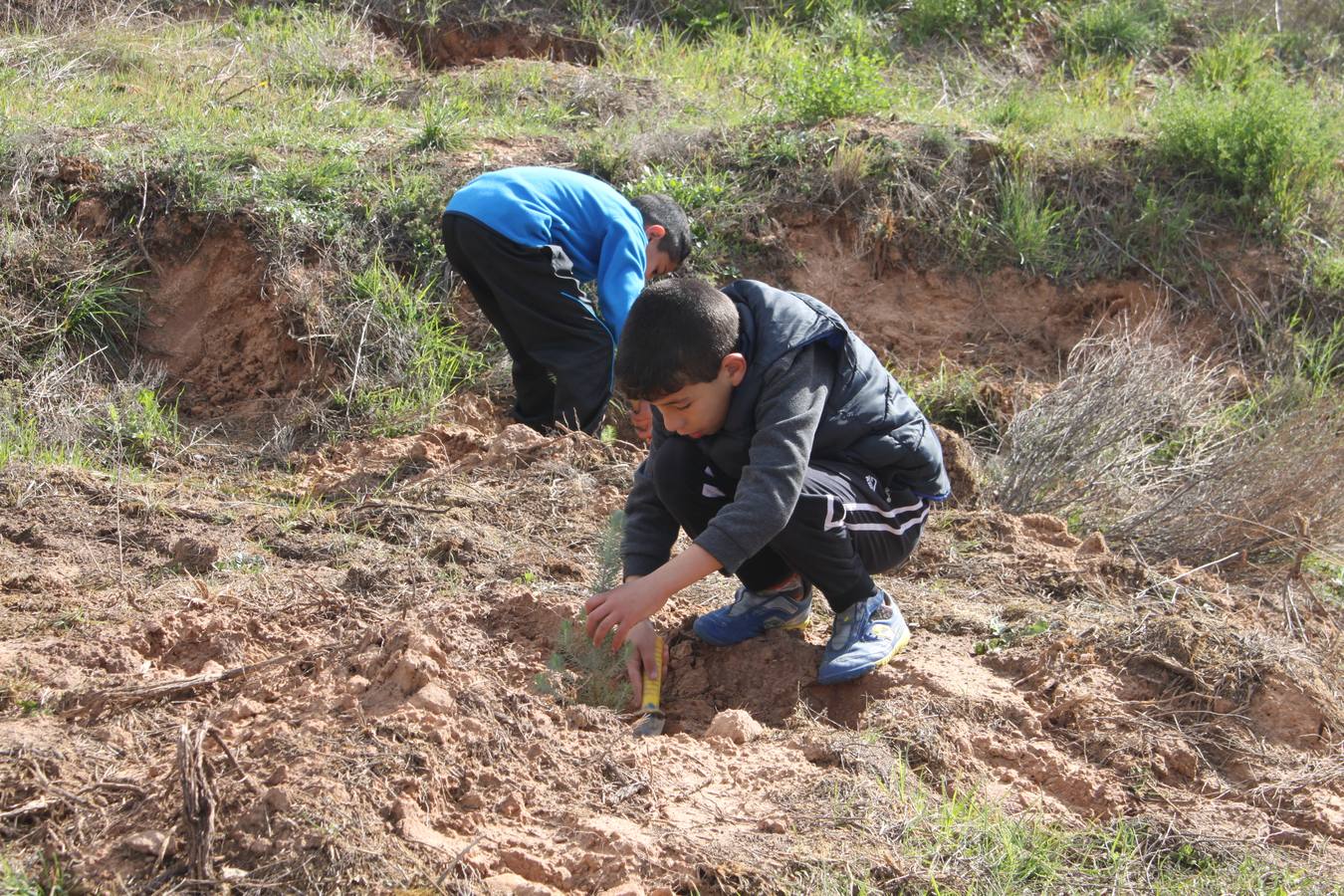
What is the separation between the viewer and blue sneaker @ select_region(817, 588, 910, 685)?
311cm

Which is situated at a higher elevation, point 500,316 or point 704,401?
point 704,401

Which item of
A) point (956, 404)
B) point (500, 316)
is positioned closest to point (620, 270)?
point (500, 316)

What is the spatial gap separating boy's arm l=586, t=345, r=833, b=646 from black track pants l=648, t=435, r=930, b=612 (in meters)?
0.22

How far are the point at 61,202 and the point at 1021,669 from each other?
183 inches

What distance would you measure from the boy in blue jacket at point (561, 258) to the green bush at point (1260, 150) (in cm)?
314

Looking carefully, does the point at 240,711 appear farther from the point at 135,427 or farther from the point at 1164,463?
the point at 1164,463

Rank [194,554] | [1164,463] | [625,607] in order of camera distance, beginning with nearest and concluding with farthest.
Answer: [625,607] → [194,554] → [1164,463]

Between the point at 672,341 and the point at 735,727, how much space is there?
872 millimetres

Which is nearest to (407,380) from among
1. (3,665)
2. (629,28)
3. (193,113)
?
(193,113)

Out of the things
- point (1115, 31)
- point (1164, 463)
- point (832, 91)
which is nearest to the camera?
point (1164, 463)

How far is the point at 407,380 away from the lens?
5375 mm

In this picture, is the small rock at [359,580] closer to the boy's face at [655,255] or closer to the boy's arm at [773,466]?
the boy's arm at [773,466]

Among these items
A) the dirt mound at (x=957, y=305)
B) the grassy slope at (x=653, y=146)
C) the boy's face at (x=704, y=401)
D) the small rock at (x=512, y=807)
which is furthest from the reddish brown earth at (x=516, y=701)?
the dirt mound at (x=957, y=305)

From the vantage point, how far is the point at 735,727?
281 cm
